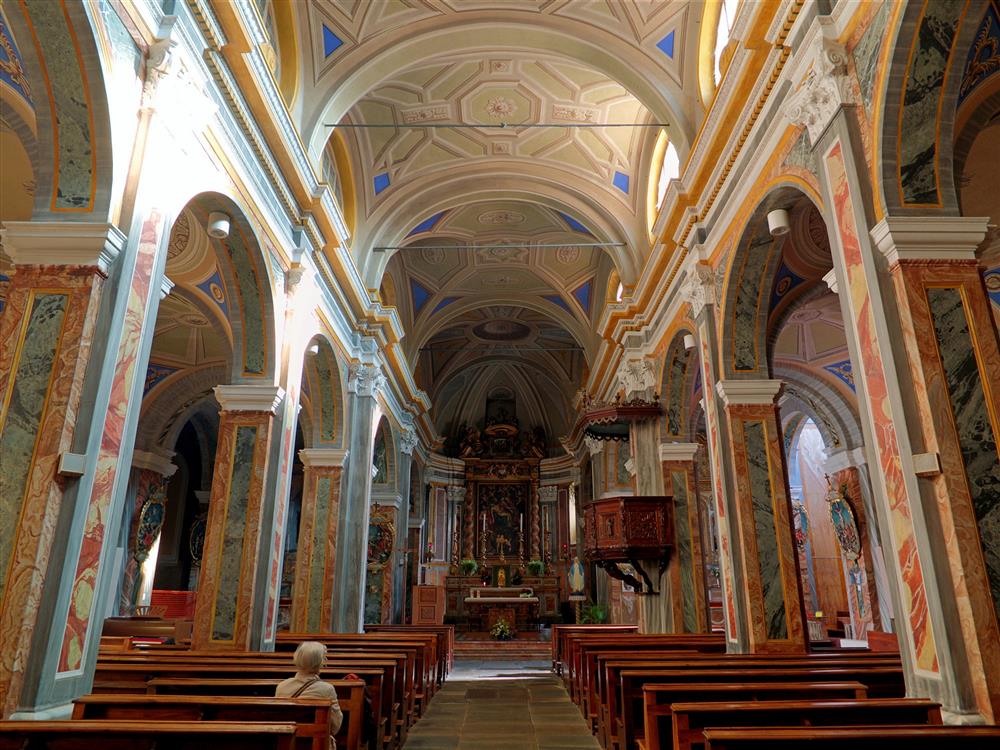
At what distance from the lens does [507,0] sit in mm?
Result: 9203

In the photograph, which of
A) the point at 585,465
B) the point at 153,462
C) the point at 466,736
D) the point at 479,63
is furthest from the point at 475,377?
the point at 466,736

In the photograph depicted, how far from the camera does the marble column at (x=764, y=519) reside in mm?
7113

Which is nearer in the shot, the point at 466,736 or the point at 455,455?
the point at 466,736

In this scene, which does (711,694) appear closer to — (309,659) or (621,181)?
(309,659)

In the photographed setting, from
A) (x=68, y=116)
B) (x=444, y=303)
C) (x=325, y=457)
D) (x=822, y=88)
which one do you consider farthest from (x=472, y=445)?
(x=68, y=116)

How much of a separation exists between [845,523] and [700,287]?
8632mm

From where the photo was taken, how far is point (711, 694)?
423 centimetres

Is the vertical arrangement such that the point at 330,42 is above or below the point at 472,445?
above

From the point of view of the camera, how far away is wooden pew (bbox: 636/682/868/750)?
3.89 metres

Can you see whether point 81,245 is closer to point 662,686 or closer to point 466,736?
point 662,686

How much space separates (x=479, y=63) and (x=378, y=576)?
1130 cm

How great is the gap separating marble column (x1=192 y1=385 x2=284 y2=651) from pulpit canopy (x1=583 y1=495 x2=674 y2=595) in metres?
5.13

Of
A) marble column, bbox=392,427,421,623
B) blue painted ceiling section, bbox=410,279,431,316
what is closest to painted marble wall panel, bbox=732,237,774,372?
blue painted ceiling section, bbox=410,279,431,316

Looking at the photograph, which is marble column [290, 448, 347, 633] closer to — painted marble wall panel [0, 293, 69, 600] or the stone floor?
the stone floor
